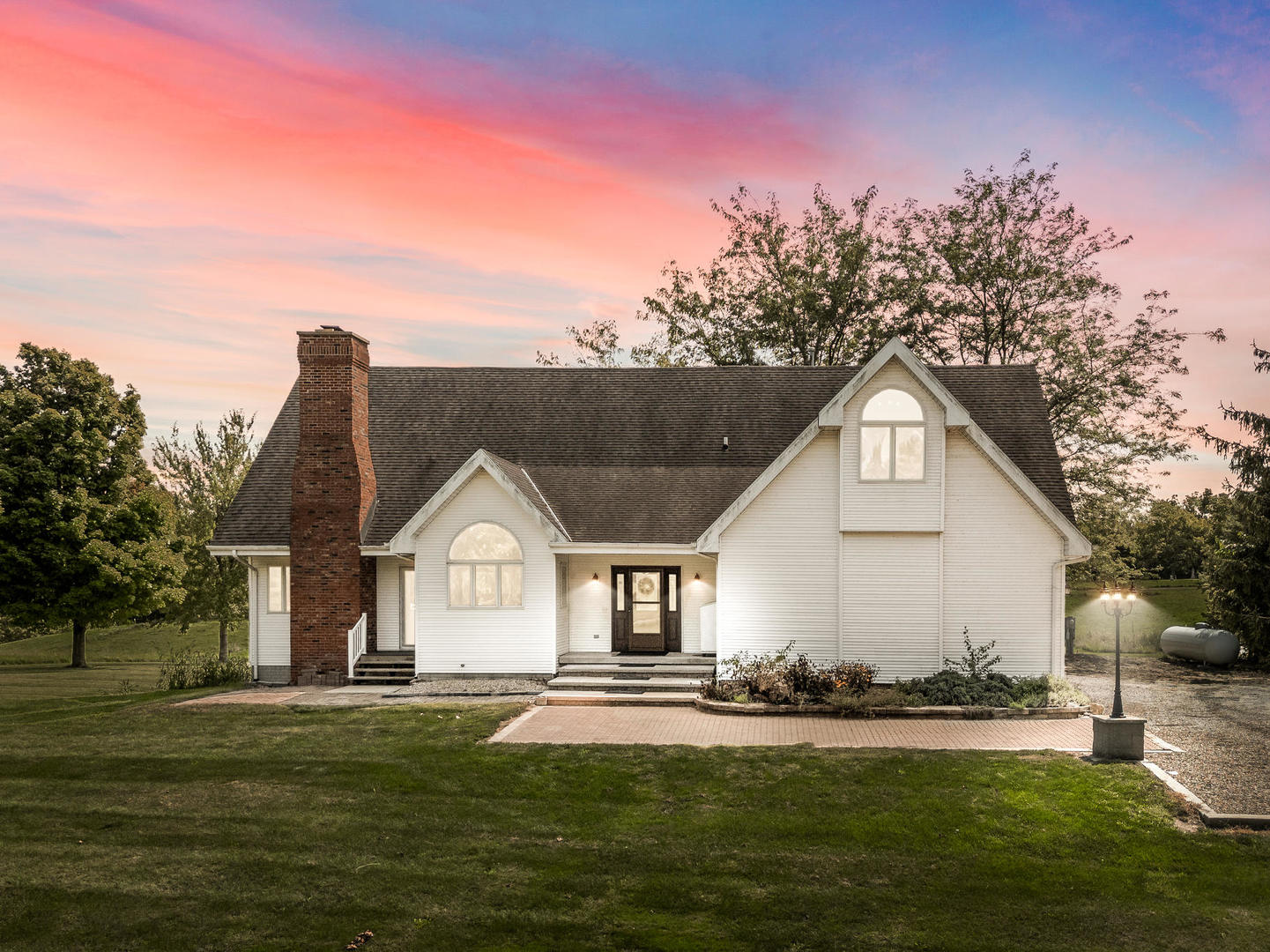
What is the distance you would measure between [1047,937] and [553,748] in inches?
296

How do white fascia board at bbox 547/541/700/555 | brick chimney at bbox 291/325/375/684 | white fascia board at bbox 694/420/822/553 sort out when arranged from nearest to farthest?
white fascia board at bbox 694/420/822/553 → white fascia board at bbox 547/541/700/555 → brick chimney at bbox 291/325/375/684

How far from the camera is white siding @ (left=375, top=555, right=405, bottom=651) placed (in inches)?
792

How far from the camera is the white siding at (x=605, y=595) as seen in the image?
66.1ft

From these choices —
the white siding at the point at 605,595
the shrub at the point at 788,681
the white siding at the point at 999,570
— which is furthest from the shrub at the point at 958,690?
the white siding at the point at 605,595

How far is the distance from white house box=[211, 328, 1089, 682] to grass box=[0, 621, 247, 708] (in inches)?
283

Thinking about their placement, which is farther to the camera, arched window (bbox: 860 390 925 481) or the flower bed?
arched window (bbox: 860 390 925 481)

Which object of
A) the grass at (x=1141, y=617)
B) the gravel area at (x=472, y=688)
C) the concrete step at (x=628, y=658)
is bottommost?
the grass at (x=1141, y=617)

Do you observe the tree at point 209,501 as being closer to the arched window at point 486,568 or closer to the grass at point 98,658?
the grass at point 98,658

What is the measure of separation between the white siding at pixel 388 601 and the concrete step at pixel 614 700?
4.92 metres

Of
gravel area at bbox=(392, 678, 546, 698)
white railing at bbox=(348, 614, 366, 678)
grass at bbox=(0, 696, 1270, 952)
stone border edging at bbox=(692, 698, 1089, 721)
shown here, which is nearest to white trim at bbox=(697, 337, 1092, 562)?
stone border edging at bbox=(692, 698, 1089, 721)

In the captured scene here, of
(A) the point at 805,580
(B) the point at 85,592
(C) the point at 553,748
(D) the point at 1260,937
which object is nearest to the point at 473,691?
(C) the point at 553,748

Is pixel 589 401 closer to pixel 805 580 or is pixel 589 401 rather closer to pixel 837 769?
pixel 805 580

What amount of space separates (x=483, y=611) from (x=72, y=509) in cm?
1711

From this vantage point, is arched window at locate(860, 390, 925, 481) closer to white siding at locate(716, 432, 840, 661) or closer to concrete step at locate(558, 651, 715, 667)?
white siding at locate(716, 432, 840, 661)
